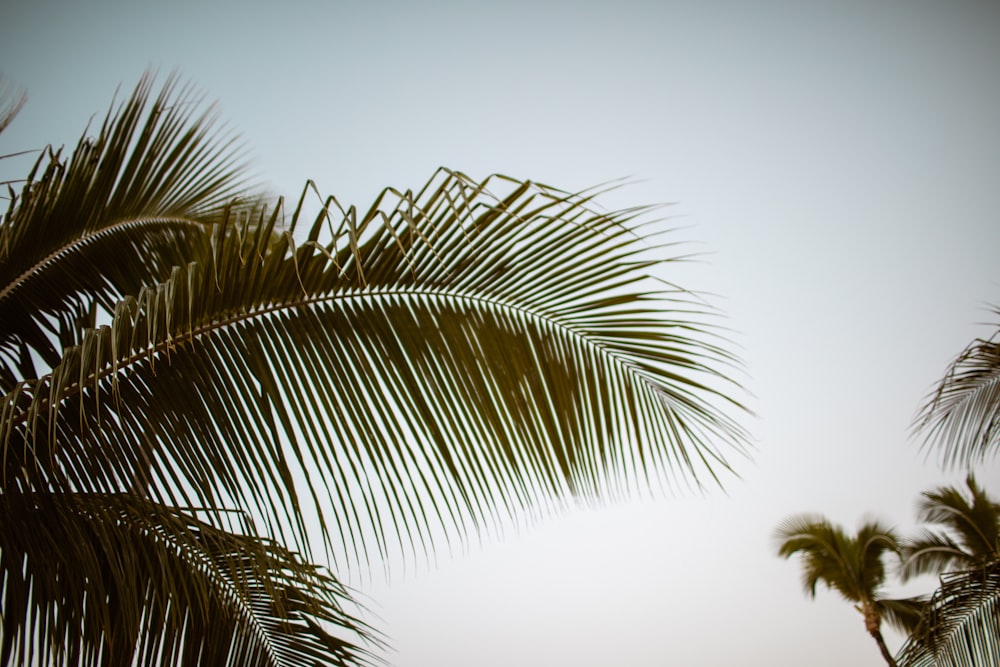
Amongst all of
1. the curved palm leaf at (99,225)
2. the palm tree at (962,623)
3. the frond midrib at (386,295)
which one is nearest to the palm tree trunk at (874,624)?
the palm tree at (962,623)

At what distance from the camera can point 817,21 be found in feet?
45.2

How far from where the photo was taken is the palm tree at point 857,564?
16.6 m

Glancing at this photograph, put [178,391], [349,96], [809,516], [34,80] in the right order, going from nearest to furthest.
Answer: [178,391] < [34,80] < [349,96] < [809,516]

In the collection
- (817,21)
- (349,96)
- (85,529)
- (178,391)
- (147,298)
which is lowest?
(85,529)

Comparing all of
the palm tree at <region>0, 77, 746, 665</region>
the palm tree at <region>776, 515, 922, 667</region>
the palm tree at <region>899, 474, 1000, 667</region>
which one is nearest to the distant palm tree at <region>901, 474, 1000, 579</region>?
the palm tree at <region>776, 515, 922, 667</region>

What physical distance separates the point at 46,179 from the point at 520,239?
5.61 ft

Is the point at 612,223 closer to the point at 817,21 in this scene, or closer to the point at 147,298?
the point at 147,298

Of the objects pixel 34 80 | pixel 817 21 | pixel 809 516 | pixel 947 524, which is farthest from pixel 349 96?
pixel 947 524

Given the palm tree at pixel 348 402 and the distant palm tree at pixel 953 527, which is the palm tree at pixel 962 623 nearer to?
the palm tree at pixel 348 402

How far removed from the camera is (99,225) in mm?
2299

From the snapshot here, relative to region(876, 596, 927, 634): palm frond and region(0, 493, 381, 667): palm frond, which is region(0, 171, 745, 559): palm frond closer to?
region(0, 493, 381, 667): palm frond

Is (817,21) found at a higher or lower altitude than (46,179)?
higher

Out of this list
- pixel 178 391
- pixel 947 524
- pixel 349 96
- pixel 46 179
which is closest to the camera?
pixel 178 391

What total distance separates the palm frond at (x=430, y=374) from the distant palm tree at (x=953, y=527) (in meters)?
17.1
